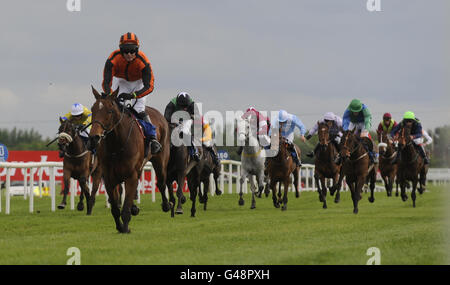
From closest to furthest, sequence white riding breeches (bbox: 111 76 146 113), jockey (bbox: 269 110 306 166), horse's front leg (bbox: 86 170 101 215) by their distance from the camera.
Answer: white riding breeches (bbox: 111 76 146 113) < horse's front leg (bbox: 86 170 101 215) < jockey (bbox: 269 110 306 166)

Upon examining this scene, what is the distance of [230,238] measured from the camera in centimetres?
842

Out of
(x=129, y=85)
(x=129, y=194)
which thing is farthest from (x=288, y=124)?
(x=129, y=194)

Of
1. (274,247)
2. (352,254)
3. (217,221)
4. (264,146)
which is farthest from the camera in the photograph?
(264,146)

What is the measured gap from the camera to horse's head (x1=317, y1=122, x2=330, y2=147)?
15.9 meters

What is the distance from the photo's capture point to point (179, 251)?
711 cm

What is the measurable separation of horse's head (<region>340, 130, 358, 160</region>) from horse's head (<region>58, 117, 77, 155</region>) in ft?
15.9

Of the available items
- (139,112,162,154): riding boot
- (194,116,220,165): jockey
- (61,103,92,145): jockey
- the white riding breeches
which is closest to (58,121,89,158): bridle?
(61,103,92,145): jockey

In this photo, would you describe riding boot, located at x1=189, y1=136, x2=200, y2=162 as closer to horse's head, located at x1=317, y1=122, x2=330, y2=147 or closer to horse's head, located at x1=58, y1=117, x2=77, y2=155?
horse's head, located at x1=58, y1=117, x2=77, y2=155

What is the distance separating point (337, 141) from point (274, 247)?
9.11m

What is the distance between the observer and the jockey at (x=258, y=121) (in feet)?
49.0

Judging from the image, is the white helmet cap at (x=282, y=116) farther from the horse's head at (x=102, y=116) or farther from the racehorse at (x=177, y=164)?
the horse's head at (x=102, y=116)

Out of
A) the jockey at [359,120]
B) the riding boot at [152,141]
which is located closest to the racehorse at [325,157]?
the jockey at [359,120]

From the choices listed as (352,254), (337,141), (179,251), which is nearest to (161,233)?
(179,251)
